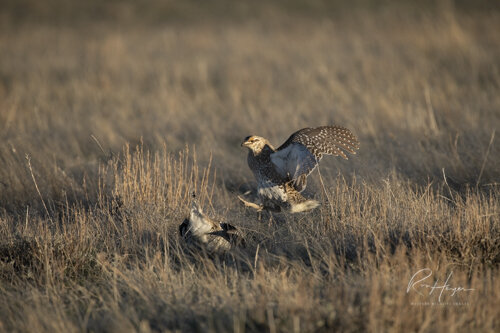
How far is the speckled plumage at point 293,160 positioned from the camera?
4988 mm

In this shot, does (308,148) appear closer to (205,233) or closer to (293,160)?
(293,160)

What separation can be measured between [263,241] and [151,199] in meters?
1.47

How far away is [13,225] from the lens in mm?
5363

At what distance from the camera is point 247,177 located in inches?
270

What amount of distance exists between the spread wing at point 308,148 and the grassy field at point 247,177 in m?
A: 0.43

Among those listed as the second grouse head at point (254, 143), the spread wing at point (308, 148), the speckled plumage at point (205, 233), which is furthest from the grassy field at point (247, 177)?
the second grouse head at point (254, 143)

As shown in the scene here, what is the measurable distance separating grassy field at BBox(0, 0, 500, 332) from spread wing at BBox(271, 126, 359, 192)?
425mm

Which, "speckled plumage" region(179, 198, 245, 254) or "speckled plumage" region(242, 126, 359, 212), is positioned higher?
"speckled plumage" region(242, 126, 359, 212)

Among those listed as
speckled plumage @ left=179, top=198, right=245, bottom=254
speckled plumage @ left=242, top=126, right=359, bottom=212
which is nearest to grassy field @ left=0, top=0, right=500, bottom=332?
speckled plumage @ left=179, top=198, right=245, bottom=254

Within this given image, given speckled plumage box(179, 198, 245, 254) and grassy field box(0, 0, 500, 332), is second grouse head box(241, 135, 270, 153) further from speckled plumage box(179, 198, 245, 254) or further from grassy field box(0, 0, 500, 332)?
speckled plumage box(179, 198, 245, 254)

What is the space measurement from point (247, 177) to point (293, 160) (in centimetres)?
173

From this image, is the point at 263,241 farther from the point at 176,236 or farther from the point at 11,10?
the point at 11,10

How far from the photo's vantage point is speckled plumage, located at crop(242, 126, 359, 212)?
16.4ft

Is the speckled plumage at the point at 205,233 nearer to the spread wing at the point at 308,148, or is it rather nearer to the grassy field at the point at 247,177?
the grassy field at the point at 247,177
